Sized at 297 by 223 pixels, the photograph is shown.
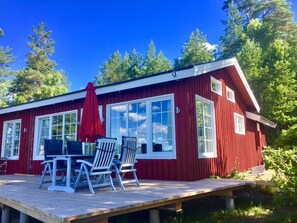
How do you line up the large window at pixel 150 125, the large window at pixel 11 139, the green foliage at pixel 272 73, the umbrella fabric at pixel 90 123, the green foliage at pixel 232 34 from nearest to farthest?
1. the umbrella fabric at pixel 90 123
2. the large window at pixel 150 125
3. the large window at pixel 11 139
4. the green foliage at pixel 272 73
5. the green foliage at pixel 232 34

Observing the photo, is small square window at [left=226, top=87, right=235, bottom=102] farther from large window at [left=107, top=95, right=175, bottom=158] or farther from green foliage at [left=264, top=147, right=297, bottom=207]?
green foliage at [left=264, top=147, right=297, bottom=207]

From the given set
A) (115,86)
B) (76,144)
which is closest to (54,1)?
(115,86)

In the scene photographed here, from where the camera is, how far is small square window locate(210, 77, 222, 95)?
795cm

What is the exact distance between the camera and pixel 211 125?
7312 mm

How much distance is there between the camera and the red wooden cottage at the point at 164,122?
19.9 ft

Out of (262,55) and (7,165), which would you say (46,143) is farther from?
(262,55)

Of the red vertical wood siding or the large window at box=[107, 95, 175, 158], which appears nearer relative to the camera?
the red vertical wood siding

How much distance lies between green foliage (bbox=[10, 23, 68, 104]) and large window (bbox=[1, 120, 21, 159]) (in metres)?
14.1

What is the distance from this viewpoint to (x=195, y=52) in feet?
84.4

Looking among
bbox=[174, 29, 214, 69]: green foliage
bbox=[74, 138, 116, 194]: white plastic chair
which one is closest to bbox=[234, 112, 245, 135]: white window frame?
bbox=[74, 138, 116, 194]: white plastic chair

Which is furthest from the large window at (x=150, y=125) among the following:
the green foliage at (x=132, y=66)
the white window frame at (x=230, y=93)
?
the green foliage at (x=132, y=66)

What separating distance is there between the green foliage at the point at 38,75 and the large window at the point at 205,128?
20.2 metres

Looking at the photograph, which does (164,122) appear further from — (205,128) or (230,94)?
(230,94)

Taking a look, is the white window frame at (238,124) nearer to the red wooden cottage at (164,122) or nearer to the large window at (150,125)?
the red wooden cottage at (164,122)
